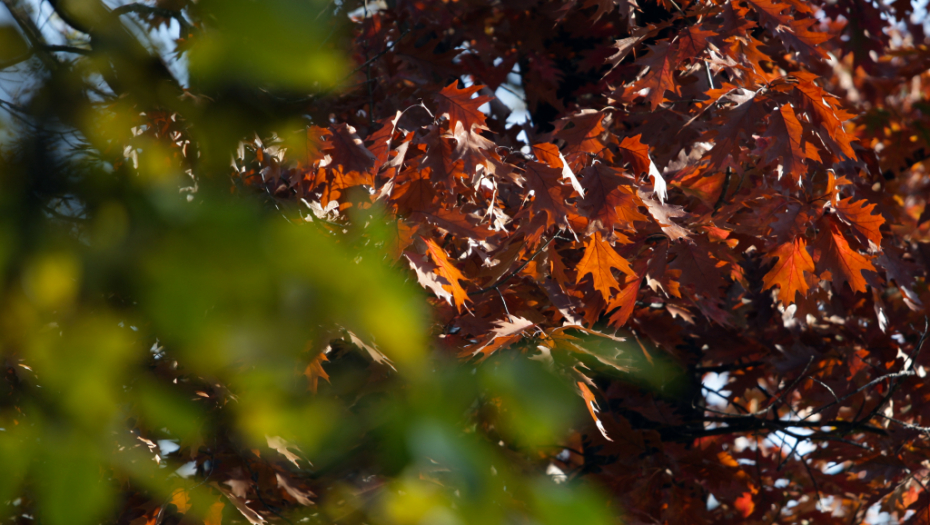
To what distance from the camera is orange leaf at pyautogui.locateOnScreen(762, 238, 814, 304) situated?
2.66m

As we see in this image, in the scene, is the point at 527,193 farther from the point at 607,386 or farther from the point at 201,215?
the point at 607,386

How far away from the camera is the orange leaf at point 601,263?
7.91ft

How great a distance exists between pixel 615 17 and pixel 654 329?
6.52ft

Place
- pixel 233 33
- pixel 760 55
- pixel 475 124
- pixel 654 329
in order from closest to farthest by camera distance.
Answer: pixel 233 33 → pixel 475 124 → pixel 760 55 → pixel 654 329

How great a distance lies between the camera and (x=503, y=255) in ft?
8.09

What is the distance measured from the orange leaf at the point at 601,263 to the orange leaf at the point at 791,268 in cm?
71

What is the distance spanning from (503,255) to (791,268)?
1.22 m

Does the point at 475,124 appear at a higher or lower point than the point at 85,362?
lower

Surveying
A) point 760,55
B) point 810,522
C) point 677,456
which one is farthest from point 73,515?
point 810,522

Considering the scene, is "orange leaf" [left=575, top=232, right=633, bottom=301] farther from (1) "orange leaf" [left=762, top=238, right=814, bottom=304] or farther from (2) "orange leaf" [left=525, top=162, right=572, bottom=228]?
(1) "orange leaf" [left=762, top=238, right=814, bottom=304]

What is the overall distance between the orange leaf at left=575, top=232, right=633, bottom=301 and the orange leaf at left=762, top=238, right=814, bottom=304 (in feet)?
2.31

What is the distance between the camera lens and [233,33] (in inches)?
27.1

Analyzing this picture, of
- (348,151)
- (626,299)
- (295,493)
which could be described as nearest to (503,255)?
(626,299)

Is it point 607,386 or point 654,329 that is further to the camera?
point 607,386
